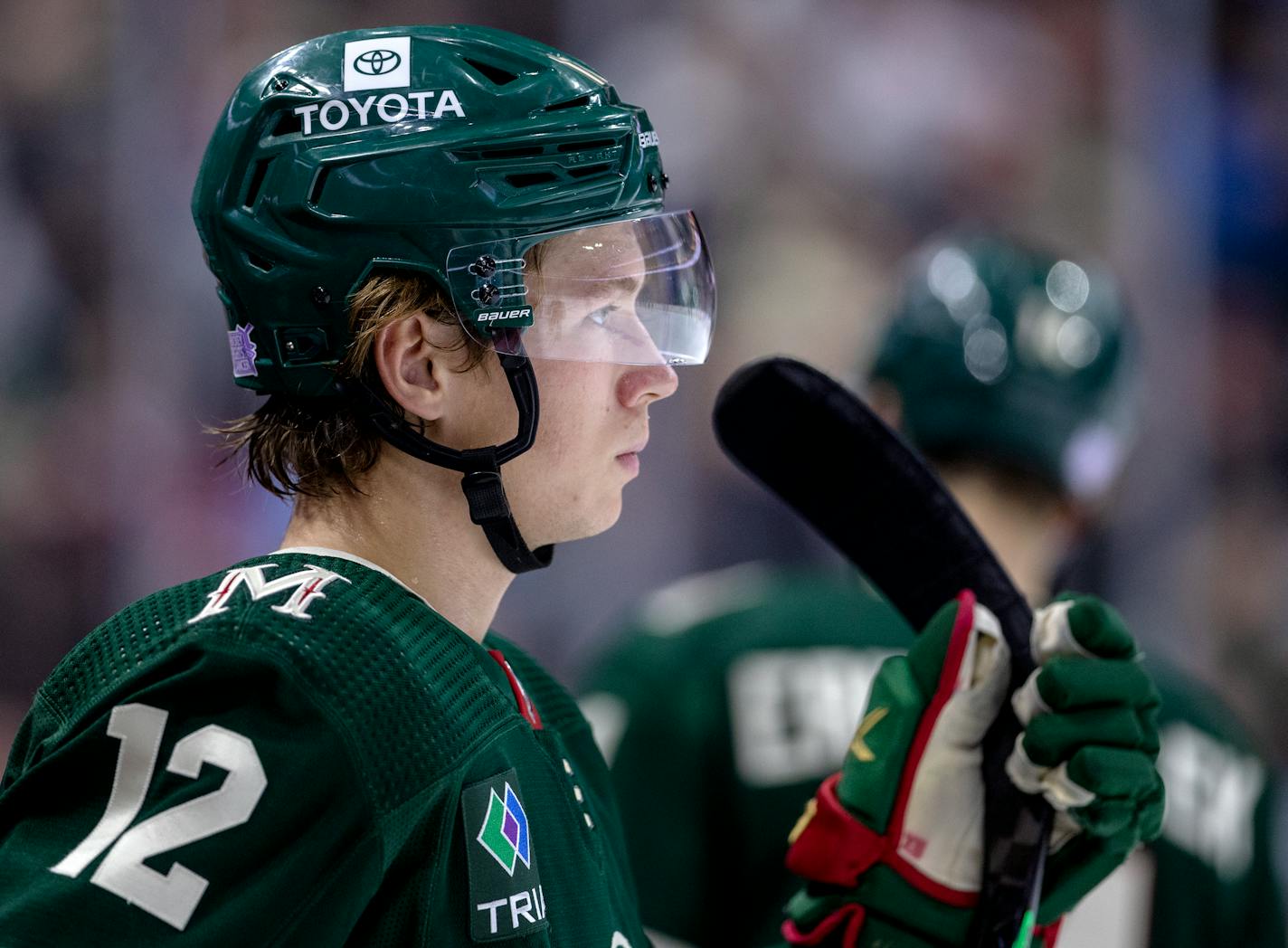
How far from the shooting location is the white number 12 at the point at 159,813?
3.95 feet

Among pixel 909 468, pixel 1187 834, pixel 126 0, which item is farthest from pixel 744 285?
pixel 909 468

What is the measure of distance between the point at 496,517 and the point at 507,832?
33cm

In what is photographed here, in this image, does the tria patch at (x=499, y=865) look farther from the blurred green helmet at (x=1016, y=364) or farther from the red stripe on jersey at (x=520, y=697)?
the blurred green helmet at (x=1016, y=364)

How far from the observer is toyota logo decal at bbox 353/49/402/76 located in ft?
4.98

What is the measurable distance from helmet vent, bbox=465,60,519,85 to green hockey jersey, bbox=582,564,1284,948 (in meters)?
1.27

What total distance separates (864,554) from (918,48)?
3.69 metres

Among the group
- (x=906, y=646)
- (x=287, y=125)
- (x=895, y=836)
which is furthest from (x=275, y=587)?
(x=906, y=646)

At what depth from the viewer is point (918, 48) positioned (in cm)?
530

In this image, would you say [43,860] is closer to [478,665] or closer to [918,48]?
[478,665]

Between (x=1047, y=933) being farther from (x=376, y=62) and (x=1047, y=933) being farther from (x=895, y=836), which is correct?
(x=376, y=62)

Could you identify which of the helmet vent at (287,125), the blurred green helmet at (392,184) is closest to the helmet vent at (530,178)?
the blurred green helmet at (392,184)

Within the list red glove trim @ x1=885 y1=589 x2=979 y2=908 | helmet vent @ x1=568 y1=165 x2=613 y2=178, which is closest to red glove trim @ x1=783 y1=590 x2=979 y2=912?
red glove trim @ x1=885 y1=589 x2=979 y2=908

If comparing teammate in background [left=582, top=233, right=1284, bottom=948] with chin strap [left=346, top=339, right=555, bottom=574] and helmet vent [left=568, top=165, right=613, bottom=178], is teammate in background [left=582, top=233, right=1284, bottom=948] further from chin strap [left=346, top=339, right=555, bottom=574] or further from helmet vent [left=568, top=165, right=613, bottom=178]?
helmet vent [left=568, top=165, right=613, bottom=178]

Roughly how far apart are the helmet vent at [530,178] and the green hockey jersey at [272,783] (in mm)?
411
